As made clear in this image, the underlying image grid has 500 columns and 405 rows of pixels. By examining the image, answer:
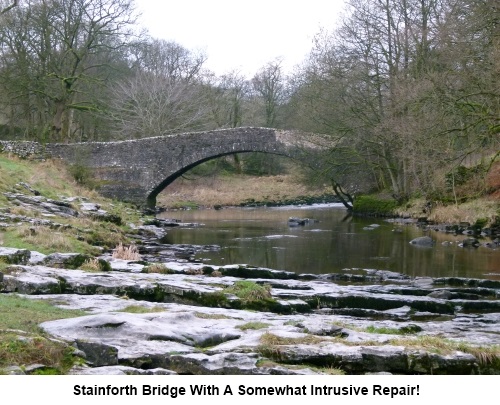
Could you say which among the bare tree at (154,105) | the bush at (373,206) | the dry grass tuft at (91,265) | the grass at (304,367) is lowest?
the grass at (304,367)

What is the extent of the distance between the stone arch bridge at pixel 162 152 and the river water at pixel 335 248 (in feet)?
14.8

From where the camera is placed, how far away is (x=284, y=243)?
19.4 metres

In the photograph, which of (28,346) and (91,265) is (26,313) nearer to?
(28,346)

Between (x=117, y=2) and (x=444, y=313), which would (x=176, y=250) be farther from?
(x=117, y=2)

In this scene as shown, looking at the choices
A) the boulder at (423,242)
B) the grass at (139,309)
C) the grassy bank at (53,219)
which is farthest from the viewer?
the boulder at (423,242)

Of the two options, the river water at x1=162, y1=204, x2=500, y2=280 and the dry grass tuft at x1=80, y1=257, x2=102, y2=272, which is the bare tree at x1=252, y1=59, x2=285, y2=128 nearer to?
the river water at x1=162, y1=204, x2=500, y2=280

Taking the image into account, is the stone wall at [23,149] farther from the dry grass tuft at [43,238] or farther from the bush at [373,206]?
the dry grass tuft at [43,238]

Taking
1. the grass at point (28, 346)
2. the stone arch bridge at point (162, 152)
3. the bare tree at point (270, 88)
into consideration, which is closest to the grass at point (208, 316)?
the grass at point (28, 346)

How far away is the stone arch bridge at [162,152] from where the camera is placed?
3130cm

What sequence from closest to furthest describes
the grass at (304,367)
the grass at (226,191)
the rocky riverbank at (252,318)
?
the grass at (304,367), the rocky riverbank at (252,318), the grass at (226,191)

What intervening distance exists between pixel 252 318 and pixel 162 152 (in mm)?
23675

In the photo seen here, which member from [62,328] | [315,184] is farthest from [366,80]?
[62,328]

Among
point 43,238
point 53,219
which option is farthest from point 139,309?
point 53,219

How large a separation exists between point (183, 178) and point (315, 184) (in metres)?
12.8
